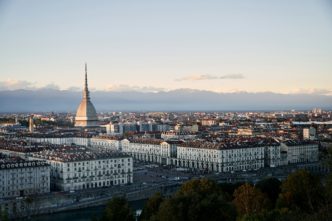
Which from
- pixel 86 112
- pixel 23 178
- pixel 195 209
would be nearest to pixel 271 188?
pixel 195 209

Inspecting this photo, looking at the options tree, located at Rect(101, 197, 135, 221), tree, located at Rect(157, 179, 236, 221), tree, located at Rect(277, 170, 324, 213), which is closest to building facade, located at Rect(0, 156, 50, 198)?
tree, located at Rect(101, 197, 135, 221)

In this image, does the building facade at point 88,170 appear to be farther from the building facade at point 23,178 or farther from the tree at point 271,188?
the tree at point 271,188

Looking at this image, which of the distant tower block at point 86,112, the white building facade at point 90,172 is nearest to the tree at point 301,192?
the white building facade at point 90,172

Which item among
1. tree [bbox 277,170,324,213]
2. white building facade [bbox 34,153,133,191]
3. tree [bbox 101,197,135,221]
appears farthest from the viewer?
white building facade [bbox 34,153,133,191]

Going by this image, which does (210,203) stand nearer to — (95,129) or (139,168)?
(139,168)

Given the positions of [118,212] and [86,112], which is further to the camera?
[86,112]

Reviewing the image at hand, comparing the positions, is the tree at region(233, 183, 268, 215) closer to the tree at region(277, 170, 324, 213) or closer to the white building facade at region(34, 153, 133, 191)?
the tree at region(277, 170, 324, 213)

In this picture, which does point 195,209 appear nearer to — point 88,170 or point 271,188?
point 271,188

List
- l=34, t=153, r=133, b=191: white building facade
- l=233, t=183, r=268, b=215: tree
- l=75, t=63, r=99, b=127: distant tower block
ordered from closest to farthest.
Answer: l=233, t=183, r=268, b=215: tree → l=34, t=153, r=133, b=191: white building facade → l=75, t=63, r=99, b=127: distant tower block
